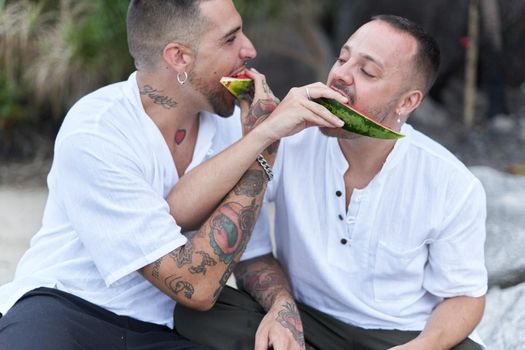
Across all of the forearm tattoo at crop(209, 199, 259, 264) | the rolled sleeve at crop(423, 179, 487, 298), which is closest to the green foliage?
the forearm tattoo at crop(209, 199, 259, 264)

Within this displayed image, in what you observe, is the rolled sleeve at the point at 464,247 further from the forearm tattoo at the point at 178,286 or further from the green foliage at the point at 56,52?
the green foliage at the point at 56,52

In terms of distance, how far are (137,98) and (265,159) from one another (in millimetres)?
610

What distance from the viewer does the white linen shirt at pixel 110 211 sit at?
3234 mm

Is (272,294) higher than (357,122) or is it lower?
lower

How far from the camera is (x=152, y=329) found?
349cm

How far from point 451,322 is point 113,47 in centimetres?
496

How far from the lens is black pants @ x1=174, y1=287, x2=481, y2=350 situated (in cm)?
345

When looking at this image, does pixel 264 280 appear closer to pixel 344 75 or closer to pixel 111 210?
pixel 111 210

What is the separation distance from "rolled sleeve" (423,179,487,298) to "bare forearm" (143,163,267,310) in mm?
768

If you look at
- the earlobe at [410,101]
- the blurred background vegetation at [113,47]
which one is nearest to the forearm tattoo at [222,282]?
the earlobe at [410,101]

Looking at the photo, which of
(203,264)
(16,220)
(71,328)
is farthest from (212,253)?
(16,220)

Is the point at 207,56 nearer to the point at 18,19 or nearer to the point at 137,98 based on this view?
the point at 137,98

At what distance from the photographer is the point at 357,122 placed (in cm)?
322

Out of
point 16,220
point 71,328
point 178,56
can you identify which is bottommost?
point 16,220
